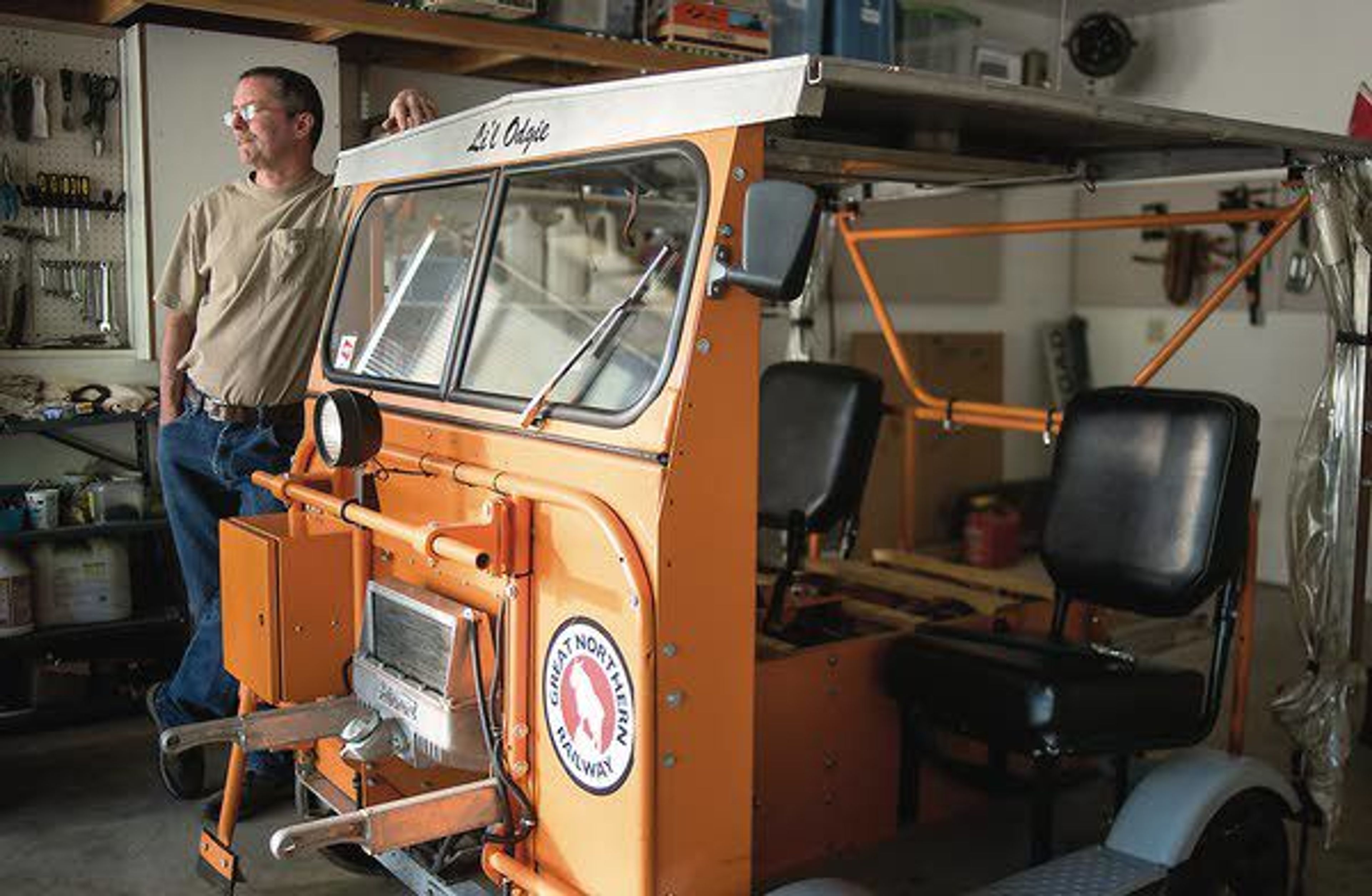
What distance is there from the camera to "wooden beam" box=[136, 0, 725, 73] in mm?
4430

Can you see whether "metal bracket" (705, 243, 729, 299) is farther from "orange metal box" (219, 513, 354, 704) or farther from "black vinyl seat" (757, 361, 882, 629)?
"black vinyl seat" (757, 361, 882, 629)

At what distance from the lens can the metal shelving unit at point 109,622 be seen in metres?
4.51

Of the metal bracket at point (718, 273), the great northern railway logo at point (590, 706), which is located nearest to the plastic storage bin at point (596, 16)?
the metal bracket at point (718, 273)

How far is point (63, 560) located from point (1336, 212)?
405 cm

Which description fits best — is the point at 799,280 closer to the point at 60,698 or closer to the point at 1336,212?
the point at 1336,212

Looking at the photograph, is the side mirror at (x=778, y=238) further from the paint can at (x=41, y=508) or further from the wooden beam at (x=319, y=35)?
the paint can at (x=41, y=508)

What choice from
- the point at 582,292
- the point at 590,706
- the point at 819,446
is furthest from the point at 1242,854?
the point at 582,292

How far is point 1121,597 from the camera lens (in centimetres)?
317

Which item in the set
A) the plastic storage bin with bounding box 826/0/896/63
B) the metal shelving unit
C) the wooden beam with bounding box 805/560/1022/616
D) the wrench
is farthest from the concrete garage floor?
the plastic storage bin with bounding box 826/0/896/63

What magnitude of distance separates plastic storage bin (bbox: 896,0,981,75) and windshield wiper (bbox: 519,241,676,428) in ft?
14.4

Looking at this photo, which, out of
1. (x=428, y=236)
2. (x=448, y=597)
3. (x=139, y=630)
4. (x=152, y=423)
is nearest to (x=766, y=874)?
(x=448, y=597)

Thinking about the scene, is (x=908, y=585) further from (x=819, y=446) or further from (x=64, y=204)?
(x=64, y=204)

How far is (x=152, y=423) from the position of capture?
4.92m

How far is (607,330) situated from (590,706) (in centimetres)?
69
